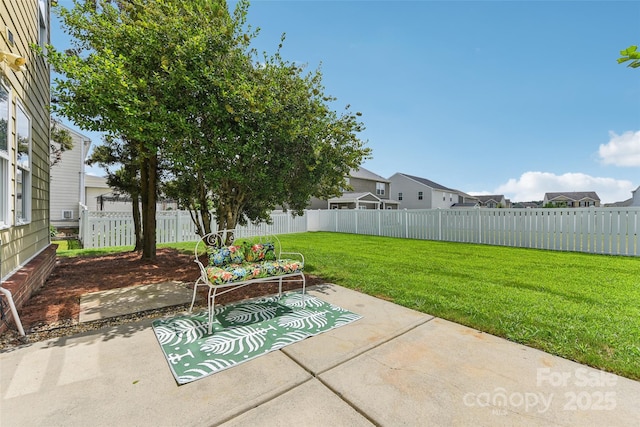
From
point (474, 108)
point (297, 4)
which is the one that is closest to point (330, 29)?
point (297, 4)

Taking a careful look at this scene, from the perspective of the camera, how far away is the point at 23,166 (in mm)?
4262

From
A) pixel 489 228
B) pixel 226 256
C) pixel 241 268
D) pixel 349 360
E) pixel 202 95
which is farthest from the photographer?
pixel 489 228

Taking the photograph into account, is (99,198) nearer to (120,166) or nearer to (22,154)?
(120,166)

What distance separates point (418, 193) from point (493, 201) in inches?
852

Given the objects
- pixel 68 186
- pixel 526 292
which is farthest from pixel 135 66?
pixel 68 186

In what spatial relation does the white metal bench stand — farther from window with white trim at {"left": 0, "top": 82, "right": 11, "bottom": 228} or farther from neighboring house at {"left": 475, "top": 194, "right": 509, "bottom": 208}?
neighboring house at {"left": 475, "top": 194, "right": 509, "bottom": 208}

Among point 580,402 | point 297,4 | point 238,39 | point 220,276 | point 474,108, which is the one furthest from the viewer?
point 474,108

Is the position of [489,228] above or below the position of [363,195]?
below

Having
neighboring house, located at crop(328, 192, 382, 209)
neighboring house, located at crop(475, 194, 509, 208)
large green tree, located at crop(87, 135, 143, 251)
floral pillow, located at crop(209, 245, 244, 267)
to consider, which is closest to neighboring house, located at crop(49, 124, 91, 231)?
large green tree, located at crop(87, 135, 143, 251)

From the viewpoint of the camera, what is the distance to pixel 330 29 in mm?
8258

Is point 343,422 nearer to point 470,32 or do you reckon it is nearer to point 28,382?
point 28,382

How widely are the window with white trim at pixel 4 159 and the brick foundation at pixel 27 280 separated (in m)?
0.74

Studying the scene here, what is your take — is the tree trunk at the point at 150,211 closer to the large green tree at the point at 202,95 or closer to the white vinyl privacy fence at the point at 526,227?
the large green tree at the point at 202,95

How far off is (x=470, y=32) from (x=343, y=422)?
1097 cm
